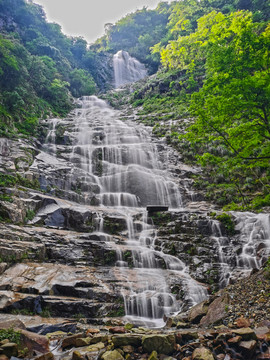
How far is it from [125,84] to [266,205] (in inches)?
2104

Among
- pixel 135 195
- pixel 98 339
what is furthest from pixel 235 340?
pixel 135 195

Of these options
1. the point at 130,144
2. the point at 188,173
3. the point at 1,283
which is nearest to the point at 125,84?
the point at 130,144

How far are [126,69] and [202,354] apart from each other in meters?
69.2

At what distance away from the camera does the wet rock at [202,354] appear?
400 centimetres

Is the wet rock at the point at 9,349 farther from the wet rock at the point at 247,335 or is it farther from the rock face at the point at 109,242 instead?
the wet rock at the point at 247,335

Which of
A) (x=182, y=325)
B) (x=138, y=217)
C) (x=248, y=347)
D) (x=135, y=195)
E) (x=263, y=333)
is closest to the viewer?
(x=248, y=347)

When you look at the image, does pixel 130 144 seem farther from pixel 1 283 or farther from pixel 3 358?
pixel 3 358

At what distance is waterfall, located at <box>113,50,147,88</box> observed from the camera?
6317 centimetres

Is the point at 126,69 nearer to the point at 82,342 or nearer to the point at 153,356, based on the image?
the point at 82,342

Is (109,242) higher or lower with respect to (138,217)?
lower

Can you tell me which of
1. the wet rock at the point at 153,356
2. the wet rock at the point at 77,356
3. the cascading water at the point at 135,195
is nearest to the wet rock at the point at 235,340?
the wet rock at the point at 153,356

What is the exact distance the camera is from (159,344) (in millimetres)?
4570

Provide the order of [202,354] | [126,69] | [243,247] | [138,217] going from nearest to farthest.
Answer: [202,354] < [243,247] < [138,217] < [126,69]

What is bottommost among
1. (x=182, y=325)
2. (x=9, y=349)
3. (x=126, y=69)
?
(x=182, y=325)
